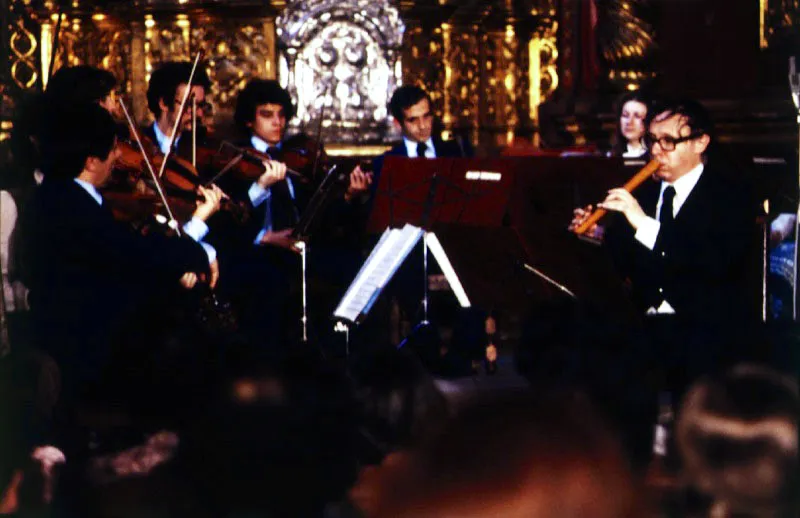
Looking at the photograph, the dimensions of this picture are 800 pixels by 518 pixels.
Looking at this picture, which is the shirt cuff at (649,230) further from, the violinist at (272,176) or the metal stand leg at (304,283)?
the violinist at (272,176)

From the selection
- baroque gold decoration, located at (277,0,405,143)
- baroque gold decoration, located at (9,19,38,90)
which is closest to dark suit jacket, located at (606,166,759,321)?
baroque gold decoration, located at (277,0,405,143)

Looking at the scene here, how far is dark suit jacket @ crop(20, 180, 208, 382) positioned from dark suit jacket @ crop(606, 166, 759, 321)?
7.18 feet

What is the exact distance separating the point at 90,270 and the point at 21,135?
1351mm

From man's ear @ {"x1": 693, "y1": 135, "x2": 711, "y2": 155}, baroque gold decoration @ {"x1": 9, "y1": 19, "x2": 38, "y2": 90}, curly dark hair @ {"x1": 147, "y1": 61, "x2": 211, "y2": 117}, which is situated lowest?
man's ear @ {"x1": 693, "y1": 135, "x2": 711, "y2": 155}

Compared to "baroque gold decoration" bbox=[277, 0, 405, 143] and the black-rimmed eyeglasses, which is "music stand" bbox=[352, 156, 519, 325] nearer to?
the black-rimmed eyeglasses

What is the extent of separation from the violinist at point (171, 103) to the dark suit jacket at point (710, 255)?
300 cm

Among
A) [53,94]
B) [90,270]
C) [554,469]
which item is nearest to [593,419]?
[554,469]

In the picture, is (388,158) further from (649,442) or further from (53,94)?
(649,442)

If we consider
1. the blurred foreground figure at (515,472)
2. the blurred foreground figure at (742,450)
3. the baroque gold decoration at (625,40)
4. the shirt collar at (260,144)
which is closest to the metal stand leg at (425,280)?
the shirt collar at (260,144)

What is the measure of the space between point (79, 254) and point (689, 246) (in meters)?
2.45

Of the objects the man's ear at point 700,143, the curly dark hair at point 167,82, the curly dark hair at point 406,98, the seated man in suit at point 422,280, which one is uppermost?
the curly dark hair at point 167,82

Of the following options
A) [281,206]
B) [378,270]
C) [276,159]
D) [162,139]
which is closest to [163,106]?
[162,139]

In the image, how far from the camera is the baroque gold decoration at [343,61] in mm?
11211

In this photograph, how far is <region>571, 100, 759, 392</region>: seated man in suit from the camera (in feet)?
18.9
